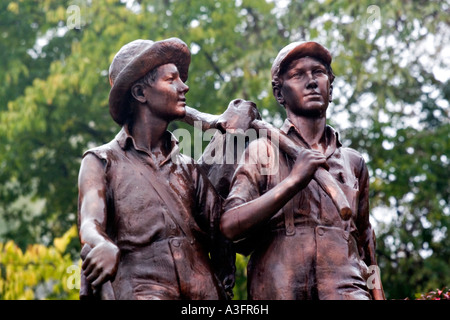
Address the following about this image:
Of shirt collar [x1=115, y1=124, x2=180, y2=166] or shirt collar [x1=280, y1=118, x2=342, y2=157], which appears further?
shirt collar [x1=280, y1=118, x2=342, y2=157]

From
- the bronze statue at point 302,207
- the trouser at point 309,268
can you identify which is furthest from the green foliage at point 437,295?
the trouser at point 309,268

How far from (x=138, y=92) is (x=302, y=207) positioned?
55.8 inches

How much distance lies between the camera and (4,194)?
2048 cm

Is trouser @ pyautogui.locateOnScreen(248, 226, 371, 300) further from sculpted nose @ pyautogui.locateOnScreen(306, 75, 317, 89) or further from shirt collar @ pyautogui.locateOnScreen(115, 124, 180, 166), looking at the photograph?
sculpted nose @ pyautogui.locateOnScreen(306, 75, 317, 89)

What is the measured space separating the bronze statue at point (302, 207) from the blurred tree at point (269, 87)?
9105 millimetres

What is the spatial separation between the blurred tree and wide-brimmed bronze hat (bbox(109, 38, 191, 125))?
370 inches

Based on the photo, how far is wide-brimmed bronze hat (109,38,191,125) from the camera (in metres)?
7.50

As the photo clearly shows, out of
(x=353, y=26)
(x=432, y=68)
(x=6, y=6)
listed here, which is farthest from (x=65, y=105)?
(x=432, y=68)

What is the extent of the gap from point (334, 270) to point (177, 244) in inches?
42.1

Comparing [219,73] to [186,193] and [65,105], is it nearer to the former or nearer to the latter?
[65,105]

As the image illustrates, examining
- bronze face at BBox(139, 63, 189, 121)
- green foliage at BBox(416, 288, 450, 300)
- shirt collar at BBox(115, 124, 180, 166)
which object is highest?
bronze face at BBox(139, 63, 189, 121)

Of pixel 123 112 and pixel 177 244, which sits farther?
pixel 123 112

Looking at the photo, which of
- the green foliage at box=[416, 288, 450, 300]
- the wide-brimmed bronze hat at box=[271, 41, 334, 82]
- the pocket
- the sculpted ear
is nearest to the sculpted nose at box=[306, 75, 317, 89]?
the wide-brimmed bronze hat at box=[271, 41, 334, 82]
